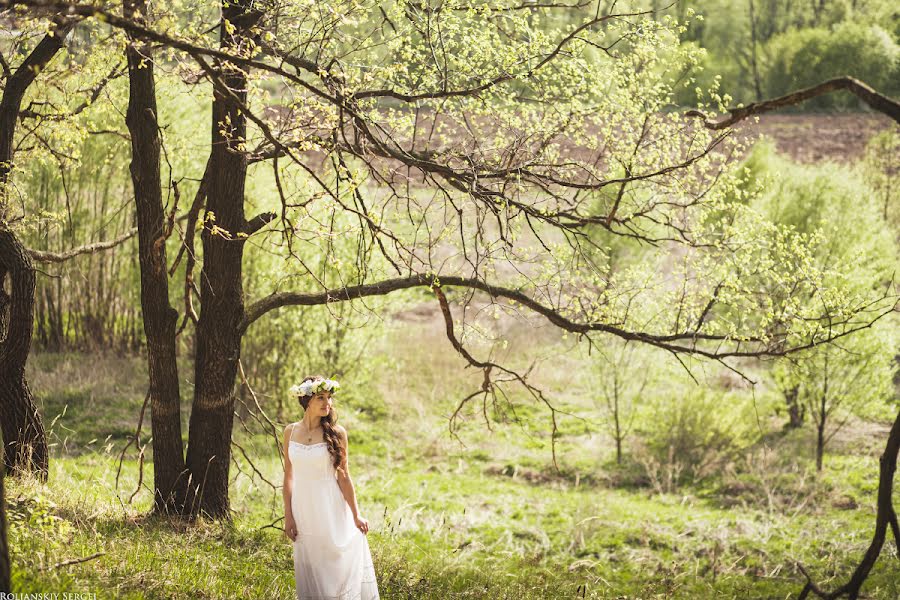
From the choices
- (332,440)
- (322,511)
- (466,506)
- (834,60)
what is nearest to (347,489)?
(322,511)

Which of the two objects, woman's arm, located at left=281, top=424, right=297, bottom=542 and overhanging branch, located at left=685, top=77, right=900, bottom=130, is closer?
overhanging branch, located at left=685, top=77, right=900, bottom=130

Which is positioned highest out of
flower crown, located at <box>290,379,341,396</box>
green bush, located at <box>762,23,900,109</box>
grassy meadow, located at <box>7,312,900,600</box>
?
green bush, located at <box>762,23,900,109</box>

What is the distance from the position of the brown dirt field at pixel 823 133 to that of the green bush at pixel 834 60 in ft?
5.93

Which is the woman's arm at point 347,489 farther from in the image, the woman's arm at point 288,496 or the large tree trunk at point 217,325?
the large tree trunk at point 217,325

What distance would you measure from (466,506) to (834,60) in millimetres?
38975

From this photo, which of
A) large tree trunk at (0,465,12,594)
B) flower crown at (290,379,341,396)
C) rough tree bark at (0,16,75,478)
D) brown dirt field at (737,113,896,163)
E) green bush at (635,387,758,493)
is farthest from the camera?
brown dirt field at (737,113,896,163)

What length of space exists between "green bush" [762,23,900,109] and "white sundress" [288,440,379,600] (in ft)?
132

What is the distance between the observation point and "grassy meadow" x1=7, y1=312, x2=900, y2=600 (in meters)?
6.66

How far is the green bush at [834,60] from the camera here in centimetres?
4212

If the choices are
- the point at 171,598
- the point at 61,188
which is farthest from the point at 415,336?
the point at 171,598

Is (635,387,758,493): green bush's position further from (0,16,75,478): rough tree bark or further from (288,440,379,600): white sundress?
(288,440,379,600): white sundress

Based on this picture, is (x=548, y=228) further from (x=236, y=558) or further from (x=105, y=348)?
(x=236, y=558)

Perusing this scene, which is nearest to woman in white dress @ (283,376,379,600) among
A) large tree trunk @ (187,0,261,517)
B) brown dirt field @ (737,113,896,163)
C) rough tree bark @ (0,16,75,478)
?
large tree trunk @ (187,0,261,517)

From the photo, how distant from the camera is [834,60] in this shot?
44.2 m
